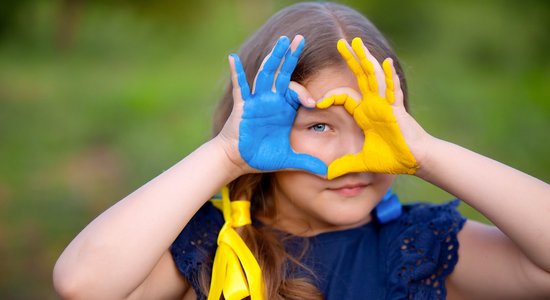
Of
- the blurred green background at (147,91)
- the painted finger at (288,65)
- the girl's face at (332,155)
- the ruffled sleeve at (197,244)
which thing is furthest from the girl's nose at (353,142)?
the blurred green background at (147,91)

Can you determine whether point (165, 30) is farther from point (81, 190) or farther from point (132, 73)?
point (81, 190)

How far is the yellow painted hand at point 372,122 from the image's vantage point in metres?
1.75

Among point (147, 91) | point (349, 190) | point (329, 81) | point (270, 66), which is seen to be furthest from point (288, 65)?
point (147, 91)

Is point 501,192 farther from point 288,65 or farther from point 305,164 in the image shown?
point 288,65

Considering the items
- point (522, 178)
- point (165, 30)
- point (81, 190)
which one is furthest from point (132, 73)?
point (522, 178)

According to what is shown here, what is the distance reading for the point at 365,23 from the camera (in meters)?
2.13

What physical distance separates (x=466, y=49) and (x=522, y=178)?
5.02 meters

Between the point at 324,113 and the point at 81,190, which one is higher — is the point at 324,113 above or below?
above

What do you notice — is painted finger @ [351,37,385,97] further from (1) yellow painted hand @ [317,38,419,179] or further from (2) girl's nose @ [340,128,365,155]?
(2) girl's nose @ [340,128,365,155]

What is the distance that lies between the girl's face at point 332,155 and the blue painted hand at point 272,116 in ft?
0.17

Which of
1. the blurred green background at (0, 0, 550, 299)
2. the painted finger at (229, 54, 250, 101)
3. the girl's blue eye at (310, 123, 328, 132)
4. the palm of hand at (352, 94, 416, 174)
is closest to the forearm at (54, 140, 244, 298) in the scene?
the painted finger at (229, 54, 250, 101)

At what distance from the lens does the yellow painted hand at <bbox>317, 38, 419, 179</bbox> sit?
1.75 meters

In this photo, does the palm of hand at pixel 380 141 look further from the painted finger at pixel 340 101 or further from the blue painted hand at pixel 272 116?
the blue painted hand at pixel 272 116

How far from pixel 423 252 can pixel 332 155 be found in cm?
42
